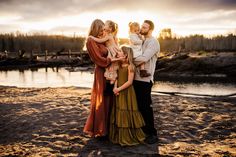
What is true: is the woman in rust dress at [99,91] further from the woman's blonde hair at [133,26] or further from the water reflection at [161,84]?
the water reflection at [161,84]

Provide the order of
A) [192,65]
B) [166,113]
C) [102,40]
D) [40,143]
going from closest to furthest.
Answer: [102,40], [40,143], [166,113], [192,65]

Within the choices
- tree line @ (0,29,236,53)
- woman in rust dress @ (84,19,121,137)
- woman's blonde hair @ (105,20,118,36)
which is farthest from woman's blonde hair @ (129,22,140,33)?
tree line @ (0,29,236,53)

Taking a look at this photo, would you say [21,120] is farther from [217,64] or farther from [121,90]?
[217,64]

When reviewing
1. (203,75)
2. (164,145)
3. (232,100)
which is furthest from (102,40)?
(203,75)

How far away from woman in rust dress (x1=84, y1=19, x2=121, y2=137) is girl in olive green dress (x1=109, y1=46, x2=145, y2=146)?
0.13 metres

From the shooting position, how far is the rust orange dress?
457cm

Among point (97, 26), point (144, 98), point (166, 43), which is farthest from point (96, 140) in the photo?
point (166, 43)

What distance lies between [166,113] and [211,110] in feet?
3.79

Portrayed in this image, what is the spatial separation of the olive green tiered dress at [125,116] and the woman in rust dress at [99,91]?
125mm

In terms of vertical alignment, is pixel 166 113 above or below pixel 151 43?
below

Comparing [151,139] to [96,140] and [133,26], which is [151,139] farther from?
[133,26]

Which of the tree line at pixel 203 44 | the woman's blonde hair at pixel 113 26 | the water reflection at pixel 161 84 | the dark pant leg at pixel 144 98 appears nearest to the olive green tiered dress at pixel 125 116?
the dark pant leg at pixel 144 98

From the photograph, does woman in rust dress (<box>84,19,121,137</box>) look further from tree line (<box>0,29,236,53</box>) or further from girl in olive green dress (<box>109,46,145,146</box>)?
tree line (<box>0,29,236,53</box>)

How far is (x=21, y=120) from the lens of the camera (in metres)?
6.27
